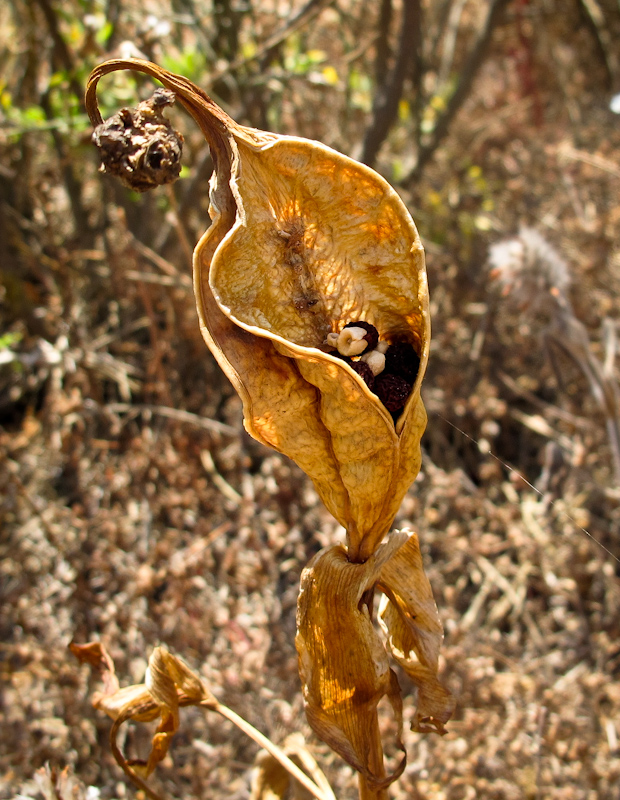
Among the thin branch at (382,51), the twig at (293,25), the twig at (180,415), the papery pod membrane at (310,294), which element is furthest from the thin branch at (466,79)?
the papery pod membrane at (310,294)

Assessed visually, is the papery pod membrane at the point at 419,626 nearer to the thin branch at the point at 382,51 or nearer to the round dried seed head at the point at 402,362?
the round dried seed head at the point at 402,362

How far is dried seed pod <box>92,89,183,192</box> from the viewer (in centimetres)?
75

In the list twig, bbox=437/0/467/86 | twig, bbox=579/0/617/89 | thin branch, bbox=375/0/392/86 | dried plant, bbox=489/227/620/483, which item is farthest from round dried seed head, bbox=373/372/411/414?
twig, bbox=579/0/617/89

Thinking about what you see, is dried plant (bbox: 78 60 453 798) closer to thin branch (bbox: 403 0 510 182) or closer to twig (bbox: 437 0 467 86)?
thin branch (bbox: 403 0 510 182)

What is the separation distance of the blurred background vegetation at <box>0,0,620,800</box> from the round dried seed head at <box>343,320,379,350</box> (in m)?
0.60

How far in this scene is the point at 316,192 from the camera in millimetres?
768

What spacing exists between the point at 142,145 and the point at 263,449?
1.66 m

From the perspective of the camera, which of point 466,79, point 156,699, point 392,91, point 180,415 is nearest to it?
point 156,699

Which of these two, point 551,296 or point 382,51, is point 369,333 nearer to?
point 551,296

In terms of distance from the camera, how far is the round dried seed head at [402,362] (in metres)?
0.78

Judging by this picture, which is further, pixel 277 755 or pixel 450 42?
pixel 450 42

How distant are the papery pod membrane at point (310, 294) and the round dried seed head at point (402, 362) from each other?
1 centimetres

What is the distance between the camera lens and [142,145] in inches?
29.5

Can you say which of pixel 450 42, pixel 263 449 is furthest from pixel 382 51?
pixel 263 449
